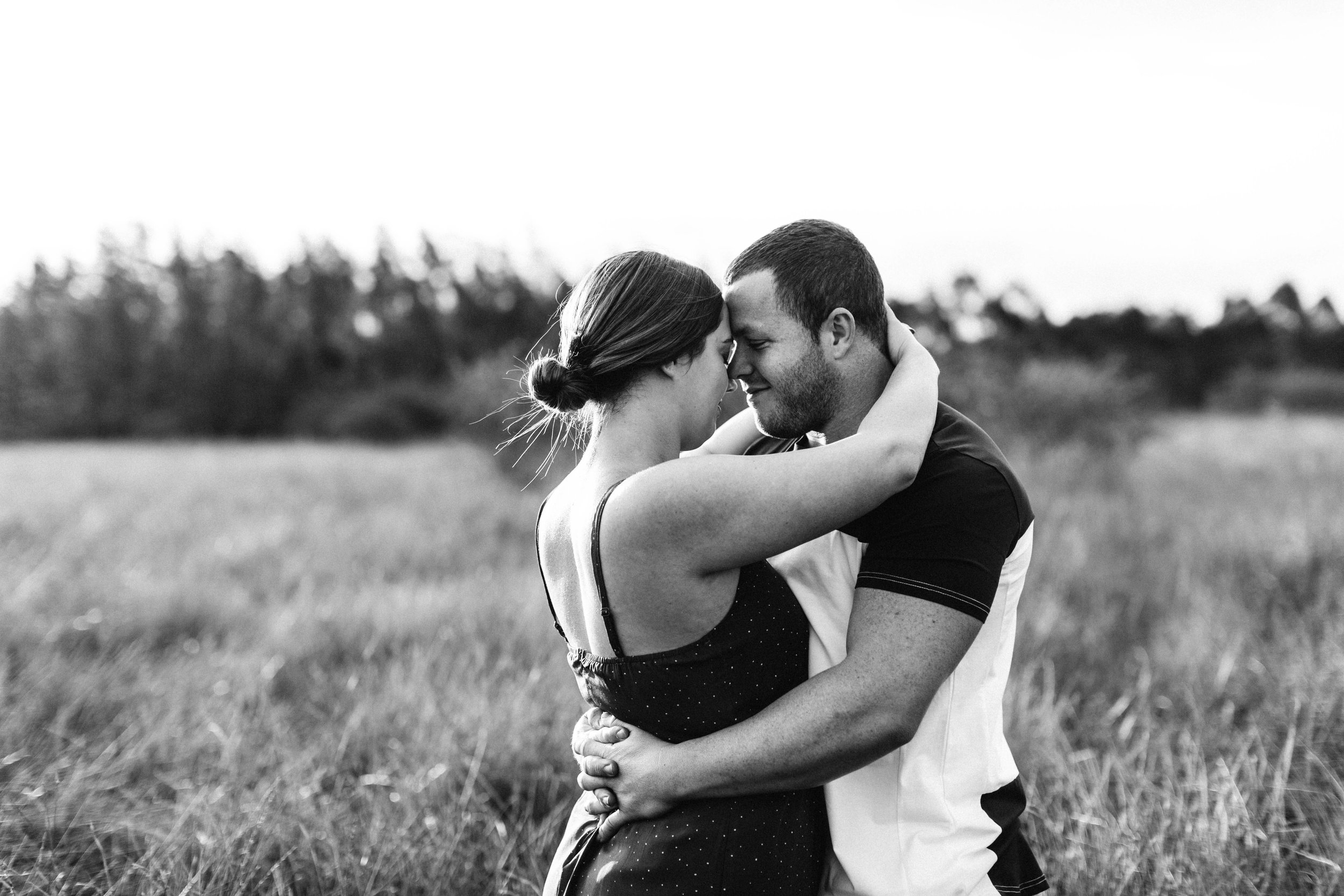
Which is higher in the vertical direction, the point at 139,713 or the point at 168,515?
the point at 139,713

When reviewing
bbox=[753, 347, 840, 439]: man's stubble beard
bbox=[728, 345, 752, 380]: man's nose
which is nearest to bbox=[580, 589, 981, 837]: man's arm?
bbox=[753, 347, 840, 439]: man's stubble beard

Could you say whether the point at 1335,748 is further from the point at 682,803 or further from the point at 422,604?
the point at 422,604

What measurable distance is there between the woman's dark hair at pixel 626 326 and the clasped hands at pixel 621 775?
0.72 m

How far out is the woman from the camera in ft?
5.49

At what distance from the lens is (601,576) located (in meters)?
1.73

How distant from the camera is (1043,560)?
6809 millimetres

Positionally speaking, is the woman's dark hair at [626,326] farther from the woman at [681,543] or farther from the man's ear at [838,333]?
the man's ear at [838,333]

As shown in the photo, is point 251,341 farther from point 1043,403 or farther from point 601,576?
point 601,576

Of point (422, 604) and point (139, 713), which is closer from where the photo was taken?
point (139, 713)

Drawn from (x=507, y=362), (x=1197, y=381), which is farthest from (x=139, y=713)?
(x=1197, y=381)

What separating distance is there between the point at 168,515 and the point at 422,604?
18.7 feet

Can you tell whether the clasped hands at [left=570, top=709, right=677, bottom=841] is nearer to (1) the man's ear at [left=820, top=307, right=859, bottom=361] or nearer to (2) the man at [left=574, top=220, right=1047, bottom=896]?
(2) the man at [left=574, top=220, right=1047, bottom=896]

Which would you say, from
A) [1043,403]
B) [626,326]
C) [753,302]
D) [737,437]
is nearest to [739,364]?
[753,302]

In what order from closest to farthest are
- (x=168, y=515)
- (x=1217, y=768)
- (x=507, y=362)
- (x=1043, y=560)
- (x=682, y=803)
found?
(x=682, y=803) < (x=1217, y=768) < (x=1043, y=560) < (x=168, y=515) < (x=507, y=362)
